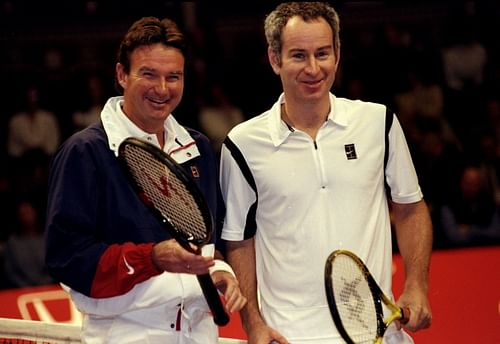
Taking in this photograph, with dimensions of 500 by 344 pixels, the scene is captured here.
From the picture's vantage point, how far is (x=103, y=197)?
4051mm

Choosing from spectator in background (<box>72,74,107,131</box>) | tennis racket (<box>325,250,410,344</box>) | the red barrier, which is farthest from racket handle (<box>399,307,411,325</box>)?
spectator in background (<box>72,74,107,131</box>)

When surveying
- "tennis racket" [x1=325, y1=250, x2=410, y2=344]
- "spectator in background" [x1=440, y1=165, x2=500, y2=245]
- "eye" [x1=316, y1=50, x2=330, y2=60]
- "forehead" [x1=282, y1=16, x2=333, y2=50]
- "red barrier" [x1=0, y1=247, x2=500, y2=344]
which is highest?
"forehead" [x1=282, y1=16, x2=333, y2=50]

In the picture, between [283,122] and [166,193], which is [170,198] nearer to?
[166,193]

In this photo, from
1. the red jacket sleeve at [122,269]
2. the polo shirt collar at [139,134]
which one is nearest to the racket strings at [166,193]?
the red jacket sleeve at [122,269]

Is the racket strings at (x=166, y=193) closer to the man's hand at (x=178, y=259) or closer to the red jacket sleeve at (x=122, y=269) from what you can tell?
the man's hand at (x=178, y=259)

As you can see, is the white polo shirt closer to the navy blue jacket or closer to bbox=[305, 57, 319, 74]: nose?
bbox=[305, 57, 319, 74]: nose

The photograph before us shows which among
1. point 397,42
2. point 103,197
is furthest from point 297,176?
point 397,42

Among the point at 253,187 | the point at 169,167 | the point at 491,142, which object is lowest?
the point at 491,142

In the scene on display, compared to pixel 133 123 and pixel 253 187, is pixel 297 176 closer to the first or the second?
pixel 253 187

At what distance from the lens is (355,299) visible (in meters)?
4.05

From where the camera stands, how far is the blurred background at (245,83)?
9.25 m

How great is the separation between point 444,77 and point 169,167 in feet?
27.6

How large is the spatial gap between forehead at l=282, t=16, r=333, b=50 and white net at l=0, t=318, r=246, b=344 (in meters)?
1.68

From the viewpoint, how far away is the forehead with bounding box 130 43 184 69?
4.14m
